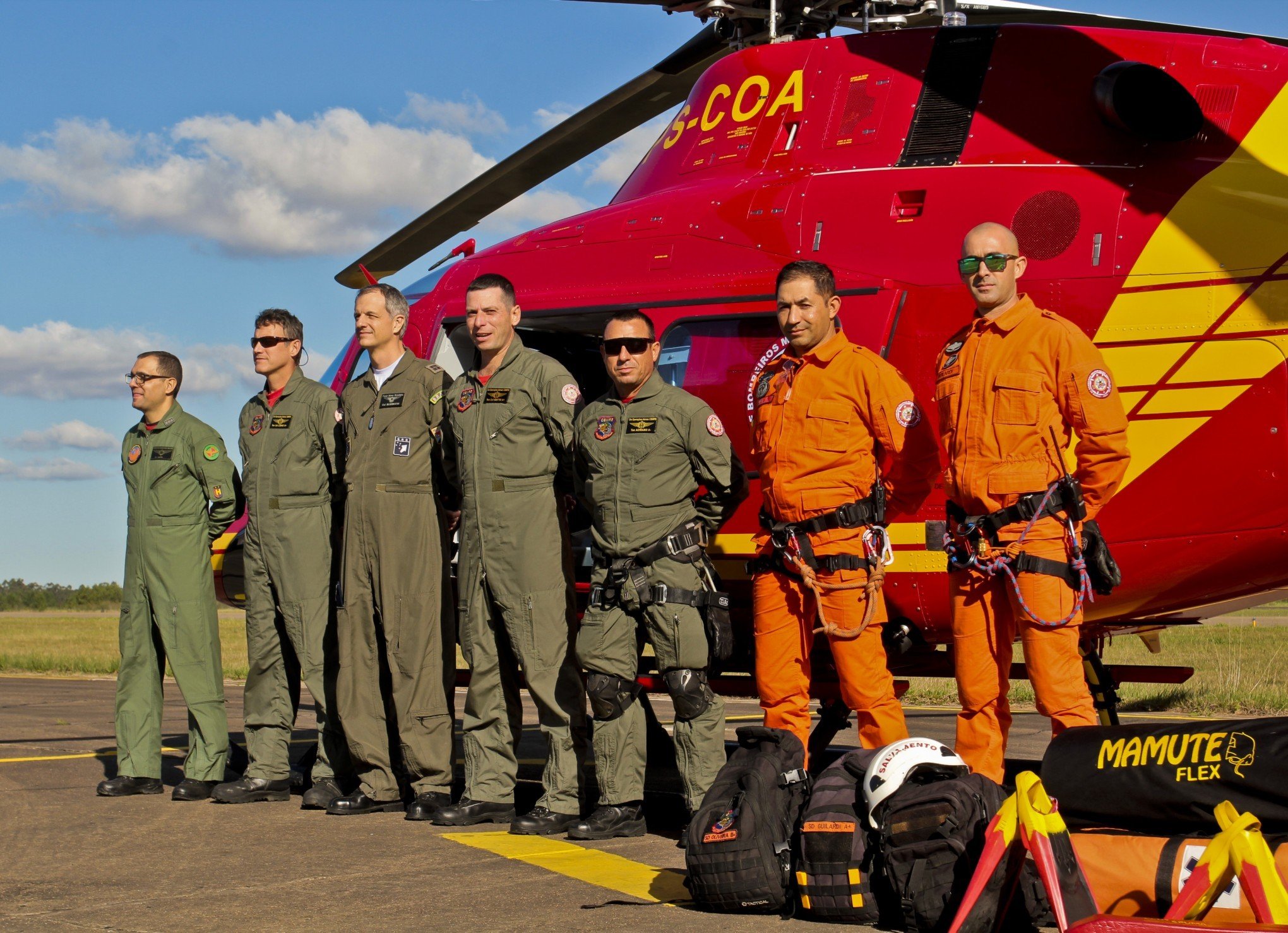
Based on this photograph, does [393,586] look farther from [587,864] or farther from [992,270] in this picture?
[992,270]

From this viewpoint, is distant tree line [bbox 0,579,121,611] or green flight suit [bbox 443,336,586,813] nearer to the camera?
green flight suit [bbox 443,336,586,813]

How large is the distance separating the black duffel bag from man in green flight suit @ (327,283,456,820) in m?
3.22

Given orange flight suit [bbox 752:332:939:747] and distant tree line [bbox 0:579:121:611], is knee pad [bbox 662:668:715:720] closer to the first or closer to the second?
orange flight suit [bbox 752:332:939:747]

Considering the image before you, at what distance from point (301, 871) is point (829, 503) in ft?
8.34

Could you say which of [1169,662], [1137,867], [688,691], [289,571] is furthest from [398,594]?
[1169,662]

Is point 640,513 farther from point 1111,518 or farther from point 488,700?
point 1111,518

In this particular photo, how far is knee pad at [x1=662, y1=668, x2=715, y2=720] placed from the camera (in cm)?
551

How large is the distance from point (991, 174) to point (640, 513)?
8.09 feet

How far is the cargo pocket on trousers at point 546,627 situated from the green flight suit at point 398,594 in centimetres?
70

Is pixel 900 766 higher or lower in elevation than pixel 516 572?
lower

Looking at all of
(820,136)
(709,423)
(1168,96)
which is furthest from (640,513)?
(1168,96)

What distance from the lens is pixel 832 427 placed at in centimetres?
530

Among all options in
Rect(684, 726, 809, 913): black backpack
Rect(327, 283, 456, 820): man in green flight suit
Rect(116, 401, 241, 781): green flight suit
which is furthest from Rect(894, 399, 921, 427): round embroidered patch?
Rect(116, 401, 241, 781): green flight suit

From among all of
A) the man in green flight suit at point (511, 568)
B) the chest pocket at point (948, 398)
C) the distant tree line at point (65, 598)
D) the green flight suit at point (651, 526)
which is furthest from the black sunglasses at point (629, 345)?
the distant tree line at point (65, 598)
